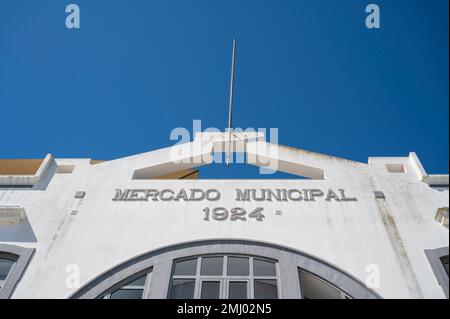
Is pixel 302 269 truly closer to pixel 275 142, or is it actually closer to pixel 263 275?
pixel 263 275

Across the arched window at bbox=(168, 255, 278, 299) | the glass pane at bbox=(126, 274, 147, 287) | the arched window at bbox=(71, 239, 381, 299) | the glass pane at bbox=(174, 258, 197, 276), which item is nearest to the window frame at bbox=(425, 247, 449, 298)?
the arched window at bbox=(71, 239, 381, 299)

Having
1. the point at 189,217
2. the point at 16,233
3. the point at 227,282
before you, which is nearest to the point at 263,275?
the point at 227,282

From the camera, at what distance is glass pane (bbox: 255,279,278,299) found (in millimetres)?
9047

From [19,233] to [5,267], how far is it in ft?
2.78

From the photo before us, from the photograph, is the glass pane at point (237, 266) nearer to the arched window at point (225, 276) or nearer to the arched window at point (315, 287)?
the arched window at point (225, 276)

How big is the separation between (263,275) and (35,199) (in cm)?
622

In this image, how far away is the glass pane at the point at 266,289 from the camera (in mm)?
9047

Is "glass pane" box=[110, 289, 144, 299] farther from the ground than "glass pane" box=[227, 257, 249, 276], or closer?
closer

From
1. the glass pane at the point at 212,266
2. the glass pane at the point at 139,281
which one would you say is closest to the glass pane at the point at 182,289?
the glass pane at the point at 212,266

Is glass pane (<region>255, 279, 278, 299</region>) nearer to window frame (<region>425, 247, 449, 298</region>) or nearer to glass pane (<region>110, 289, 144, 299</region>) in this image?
glass pane (<region>110, 289, 144, 299</region>)

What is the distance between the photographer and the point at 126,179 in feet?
40.2

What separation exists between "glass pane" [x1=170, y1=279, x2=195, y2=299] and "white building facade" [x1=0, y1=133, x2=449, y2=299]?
0.07 feet

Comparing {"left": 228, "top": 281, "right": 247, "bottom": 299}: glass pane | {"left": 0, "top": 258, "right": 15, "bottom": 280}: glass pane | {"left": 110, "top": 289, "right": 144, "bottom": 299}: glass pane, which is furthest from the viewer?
{"left": 0, "top": 258, "right": 15, "bottom": 280}: glass pane

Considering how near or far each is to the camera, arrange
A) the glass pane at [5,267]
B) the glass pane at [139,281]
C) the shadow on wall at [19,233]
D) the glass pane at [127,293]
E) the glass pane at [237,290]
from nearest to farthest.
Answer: the glass pane at [237,290] < the glass pane at [127,293] < the glass pane at [139,281] < the glass pane at [5,267] < the shadow on wall at [19,233]
